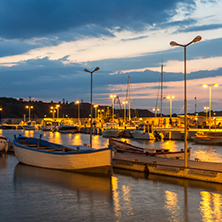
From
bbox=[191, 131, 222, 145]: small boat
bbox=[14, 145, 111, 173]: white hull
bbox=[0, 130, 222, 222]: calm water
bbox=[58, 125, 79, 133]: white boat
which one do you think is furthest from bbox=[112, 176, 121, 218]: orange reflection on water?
bbox=[58, 125, 79, 133]: white boat

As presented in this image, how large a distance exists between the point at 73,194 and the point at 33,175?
6590mm

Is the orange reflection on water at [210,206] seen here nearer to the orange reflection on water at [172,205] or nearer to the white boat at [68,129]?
the orange reflection on water at [172,205]

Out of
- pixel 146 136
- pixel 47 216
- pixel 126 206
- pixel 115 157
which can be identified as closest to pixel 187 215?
pixel 126 206

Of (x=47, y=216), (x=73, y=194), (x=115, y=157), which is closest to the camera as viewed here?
(x=47, y=216)

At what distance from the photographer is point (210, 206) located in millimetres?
15516

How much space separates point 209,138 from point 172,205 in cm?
4125

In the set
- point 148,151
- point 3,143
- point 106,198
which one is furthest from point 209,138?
→ point 106,198

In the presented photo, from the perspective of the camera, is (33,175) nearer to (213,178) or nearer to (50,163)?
(50,163)

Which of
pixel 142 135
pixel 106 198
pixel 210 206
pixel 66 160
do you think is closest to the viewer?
pixel 210 206

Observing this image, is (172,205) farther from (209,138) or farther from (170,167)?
(209,138)

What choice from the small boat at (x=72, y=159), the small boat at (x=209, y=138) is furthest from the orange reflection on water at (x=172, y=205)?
the small boat at (x=209, y=138)

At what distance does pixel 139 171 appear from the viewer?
24062 millimetres

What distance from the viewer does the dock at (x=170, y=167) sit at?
65.8 ft

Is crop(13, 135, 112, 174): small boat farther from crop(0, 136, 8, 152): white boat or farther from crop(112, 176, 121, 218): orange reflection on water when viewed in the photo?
crop(0, 136, 8, 152): white boat
